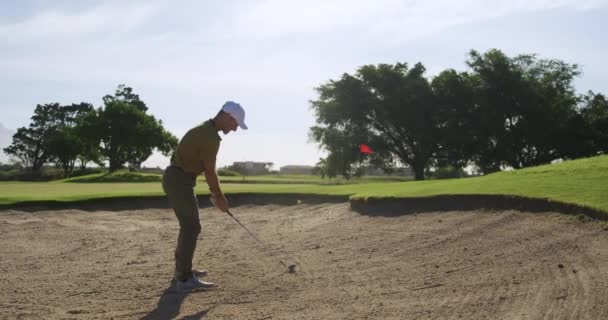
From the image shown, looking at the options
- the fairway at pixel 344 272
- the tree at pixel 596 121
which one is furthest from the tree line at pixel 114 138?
the fairway at pixel 344 272

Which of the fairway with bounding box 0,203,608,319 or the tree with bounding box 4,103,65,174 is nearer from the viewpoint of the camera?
the fairway with bounding box 0,203,608,319

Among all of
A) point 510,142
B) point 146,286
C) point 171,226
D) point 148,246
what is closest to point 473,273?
point 146,286

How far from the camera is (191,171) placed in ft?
26.2

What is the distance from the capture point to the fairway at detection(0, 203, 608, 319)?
612 centimetres

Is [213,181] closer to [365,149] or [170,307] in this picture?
[170,307]

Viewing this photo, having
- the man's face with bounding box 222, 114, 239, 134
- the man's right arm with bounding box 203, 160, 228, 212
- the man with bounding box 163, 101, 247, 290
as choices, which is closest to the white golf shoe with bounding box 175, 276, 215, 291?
the man with bounding box 163, 101, 247, 290

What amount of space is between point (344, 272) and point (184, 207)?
2361 millimetres

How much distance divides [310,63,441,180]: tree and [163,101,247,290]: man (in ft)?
168

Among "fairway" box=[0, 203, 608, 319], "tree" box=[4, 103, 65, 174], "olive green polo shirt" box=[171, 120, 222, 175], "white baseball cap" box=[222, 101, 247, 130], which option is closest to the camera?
"fairway" box=[0, 203, 608, 319]

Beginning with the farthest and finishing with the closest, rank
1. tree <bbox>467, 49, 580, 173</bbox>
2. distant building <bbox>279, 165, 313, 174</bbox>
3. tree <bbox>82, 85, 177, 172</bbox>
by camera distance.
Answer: distant building <bbox>279, 165, 313, 174</bbox> < tree <bbox>82, 85, 177, 172</bbox> < tree <bbox>467, 49, 580, 173</bbox>

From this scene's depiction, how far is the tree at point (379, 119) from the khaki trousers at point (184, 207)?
51.3m

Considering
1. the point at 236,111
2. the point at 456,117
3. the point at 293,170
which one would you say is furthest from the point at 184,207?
the point at 293,170

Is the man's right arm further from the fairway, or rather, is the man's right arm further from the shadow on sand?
the shadow on sand

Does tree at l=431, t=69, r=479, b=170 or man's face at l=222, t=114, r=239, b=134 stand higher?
tree at l=431, t=69, r=479, b=170
